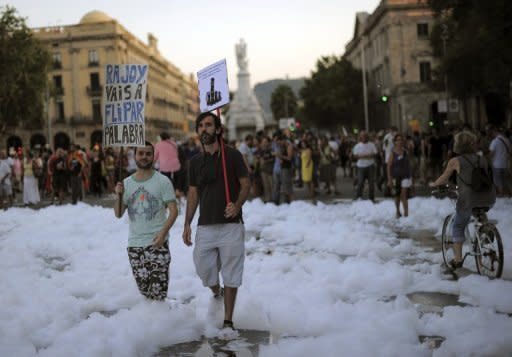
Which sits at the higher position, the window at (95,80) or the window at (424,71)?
the window at (95,80)

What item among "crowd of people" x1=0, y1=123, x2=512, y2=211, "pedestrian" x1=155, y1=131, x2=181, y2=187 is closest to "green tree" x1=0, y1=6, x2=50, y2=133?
"crowd of people" x1=0, y1=123, x2=512, y2=211

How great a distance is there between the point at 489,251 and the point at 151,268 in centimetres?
383

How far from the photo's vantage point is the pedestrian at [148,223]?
6.55 metres

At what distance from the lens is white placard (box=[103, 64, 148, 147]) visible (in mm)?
7523

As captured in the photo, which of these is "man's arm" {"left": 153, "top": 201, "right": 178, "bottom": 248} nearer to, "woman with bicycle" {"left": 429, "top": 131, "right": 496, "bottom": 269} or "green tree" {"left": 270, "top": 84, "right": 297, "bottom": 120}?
"woman with bicycle" {"left": 429, "top": 131, "right": 496, "bottom": 269}

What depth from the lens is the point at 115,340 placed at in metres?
5.98

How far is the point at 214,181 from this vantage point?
21.3 feet

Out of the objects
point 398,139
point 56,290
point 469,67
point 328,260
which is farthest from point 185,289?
point 469,67

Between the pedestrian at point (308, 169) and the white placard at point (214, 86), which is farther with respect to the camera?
the pedestrian at point (308, 169)

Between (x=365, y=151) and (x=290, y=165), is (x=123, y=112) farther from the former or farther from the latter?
(x=290, y=165)

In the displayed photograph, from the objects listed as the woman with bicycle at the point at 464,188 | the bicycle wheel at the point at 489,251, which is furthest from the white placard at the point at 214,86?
the bicycle wheel at the point at 489,251

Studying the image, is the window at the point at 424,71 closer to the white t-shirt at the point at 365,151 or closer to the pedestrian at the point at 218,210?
the white t-shirt at the point at 365,151

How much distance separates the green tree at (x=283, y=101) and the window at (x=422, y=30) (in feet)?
236

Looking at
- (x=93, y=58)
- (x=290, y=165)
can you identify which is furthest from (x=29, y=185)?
(x=93, y=58)
